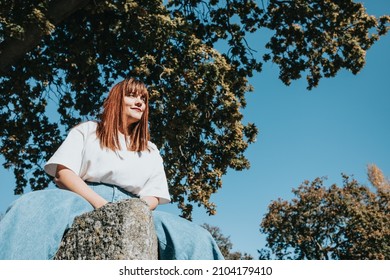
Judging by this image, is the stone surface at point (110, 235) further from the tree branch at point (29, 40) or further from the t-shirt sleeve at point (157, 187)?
the tree branch at point (29, 40)

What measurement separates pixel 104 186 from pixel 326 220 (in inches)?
1616

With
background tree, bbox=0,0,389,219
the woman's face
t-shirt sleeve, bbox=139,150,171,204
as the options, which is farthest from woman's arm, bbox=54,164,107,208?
background tree, bbox=0,0,389,219

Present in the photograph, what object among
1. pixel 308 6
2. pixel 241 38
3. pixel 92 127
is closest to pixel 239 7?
pixel 241 38

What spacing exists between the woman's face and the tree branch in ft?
22.7

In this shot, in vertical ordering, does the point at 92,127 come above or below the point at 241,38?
below

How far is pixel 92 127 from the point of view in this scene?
374 centimetres

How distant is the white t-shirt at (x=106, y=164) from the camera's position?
3.40m

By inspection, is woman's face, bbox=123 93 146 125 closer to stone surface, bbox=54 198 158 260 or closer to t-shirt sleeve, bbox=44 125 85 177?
t-shirt sleeve, bbox=44 125 85 177

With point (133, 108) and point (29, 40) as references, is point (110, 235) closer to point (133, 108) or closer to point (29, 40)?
point (133, 108)

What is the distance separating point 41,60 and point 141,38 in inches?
139

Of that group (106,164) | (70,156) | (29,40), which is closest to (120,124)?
(106,164)

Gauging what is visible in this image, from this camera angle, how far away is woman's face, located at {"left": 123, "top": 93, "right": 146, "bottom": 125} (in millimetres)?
3961

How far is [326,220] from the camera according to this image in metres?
41.0
